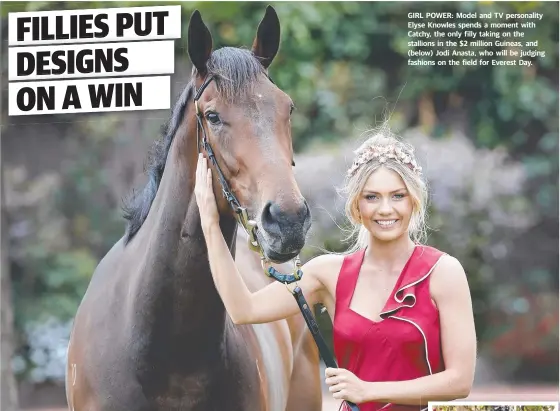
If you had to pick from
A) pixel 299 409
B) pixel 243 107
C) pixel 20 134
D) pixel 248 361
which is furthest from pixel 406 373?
pixel 20 134

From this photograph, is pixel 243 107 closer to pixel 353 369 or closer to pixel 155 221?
pixel 155 221

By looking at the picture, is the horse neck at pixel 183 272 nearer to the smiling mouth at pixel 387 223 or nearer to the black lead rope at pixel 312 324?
the black lead rope at pixel 312 324

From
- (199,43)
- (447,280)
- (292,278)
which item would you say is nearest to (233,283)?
(292,278)

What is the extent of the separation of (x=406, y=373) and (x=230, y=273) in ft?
2.01

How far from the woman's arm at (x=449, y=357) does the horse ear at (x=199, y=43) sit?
102cm

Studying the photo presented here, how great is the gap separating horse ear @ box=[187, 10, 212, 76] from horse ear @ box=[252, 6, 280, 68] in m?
0.20

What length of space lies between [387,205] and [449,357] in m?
0.50

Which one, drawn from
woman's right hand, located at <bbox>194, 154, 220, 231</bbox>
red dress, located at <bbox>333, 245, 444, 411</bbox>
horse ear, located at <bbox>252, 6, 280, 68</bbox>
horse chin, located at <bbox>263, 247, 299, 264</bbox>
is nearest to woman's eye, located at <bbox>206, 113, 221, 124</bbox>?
woman's right hand, located at <bbox>194, 154, 220, 231</bbox>

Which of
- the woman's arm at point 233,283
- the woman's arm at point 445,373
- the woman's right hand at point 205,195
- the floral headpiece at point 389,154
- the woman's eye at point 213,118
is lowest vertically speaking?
the woman's arm at point 445,373

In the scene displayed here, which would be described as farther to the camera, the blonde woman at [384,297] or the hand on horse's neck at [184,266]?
the hand on horse's neck at [184,266]

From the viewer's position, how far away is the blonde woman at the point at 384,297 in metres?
2.20

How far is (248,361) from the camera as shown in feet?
8.62
